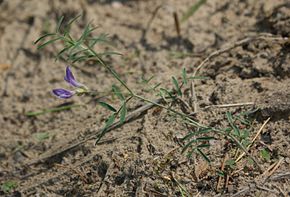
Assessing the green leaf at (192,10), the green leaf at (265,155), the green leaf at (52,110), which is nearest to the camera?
the green leaf at (265,155)

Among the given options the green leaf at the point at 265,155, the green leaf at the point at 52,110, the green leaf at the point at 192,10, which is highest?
the green leaf at the point at 192,10

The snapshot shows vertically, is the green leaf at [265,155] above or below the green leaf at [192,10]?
below

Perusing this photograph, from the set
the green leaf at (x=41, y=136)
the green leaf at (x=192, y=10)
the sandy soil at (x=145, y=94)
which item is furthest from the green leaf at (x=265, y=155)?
the green leaf at (x=192, y=10)

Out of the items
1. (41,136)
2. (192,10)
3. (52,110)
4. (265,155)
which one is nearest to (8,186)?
(41,136)

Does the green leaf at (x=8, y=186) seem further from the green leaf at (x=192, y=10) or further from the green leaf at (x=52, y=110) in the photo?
the green leaf at (x=192, y=10)

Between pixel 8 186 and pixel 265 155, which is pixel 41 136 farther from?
pixel 265 155

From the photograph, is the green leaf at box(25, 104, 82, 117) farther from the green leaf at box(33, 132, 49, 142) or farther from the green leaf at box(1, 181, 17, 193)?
the green leaf at box(1, 181, 17, 193)
